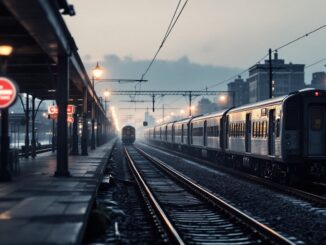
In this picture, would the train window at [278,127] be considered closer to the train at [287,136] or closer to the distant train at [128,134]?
the train at [287,136]

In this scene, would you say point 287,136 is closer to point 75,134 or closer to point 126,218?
point 126,218

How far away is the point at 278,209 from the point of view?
46.5 feet

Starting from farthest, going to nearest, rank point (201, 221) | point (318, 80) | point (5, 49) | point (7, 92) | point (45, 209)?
point (318, 80), point (5, 49), point (7, 92), point (201, 221), point (45, 209)

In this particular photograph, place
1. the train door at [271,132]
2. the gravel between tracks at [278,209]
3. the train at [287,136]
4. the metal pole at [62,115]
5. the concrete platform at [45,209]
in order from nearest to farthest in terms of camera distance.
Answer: the concrete platform at [45,209]
the gravel between tracks at [278,209]
the train at [287,136]
the metal pole at [62,115]
the train door at [271,132]

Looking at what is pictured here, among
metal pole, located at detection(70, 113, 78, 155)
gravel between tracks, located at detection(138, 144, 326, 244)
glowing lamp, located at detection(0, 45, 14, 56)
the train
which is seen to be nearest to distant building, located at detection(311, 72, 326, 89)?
metal pole, located at detection(70, 113, 78, 155)

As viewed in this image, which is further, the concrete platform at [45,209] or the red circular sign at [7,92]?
the red circular sign at [7,92]

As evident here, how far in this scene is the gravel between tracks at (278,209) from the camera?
10812 mm

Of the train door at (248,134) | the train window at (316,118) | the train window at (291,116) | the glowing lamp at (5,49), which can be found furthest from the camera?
the train door at (248,134)

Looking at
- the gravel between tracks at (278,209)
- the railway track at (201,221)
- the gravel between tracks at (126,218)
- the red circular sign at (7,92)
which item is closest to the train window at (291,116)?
the gravel between tracks at (278,209)

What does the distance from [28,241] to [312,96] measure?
13876mm

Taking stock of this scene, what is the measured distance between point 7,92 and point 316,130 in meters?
10.8

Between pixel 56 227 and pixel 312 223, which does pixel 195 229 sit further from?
pixel 56 227

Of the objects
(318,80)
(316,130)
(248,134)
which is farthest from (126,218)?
(318,80)

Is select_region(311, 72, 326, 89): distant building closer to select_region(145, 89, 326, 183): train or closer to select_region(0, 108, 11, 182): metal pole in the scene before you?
select_region(145, 89, 326, 183): train
